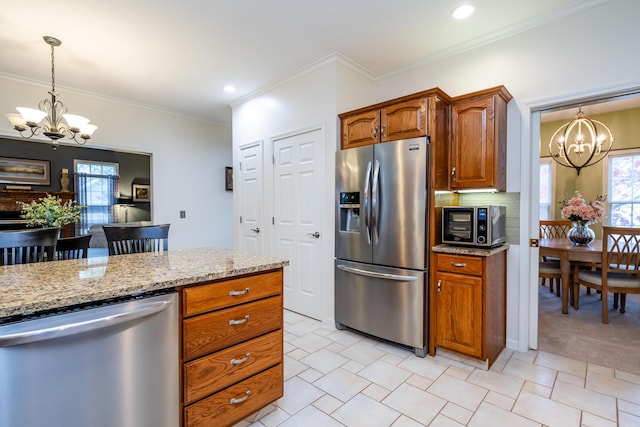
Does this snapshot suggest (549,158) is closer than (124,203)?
Yes

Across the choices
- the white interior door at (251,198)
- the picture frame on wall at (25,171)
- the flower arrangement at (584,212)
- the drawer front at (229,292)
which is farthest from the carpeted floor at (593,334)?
the picture frame on wall at (25,171)

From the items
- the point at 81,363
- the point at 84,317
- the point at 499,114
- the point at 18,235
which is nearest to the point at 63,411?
the point at 81,363

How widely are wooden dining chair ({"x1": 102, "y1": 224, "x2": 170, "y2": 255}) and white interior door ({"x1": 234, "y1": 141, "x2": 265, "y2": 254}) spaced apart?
160cm

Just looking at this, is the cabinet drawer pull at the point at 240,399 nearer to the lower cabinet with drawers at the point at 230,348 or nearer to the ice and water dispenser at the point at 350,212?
the lower cabinet with drawers at the point at 230,348

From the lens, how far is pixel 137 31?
264 centimetres

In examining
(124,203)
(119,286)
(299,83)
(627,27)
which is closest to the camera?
(119,286)

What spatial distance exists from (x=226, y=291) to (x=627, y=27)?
321 cm

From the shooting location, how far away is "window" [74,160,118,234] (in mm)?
7008

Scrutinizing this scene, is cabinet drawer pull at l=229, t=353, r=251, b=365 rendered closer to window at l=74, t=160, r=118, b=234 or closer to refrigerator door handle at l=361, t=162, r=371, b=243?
refrigerator door handle at l=361, t=162, r=371, b=243

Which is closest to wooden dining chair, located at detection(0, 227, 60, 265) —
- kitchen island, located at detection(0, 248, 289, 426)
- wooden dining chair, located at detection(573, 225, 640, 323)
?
kitchen island, located at detection(0, 248, 289, 426)

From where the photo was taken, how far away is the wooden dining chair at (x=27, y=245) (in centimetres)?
168

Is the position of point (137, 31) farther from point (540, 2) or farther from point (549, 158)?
point (549, 158)

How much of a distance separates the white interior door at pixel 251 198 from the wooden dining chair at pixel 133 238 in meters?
1.60

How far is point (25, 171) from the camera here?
608 cm
